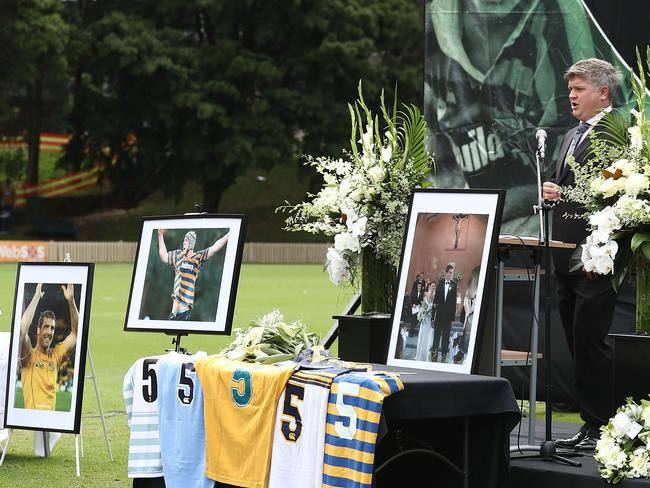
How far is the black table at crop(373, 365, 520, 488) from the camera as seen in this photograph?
5.17 meters

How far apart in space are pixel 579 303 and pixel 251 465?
2.37 meters

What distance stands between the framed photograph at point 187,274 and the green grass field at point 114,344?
1.21 meters

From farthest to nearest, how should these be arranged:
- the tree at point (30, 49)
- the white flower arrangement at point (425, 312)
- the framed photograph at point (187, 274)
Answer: the tree at point (30, 49), the framed photograph at point (187, 274), the white flower arrangement at point (425, 312)

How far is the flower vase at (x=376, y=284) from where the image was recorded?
279 inches

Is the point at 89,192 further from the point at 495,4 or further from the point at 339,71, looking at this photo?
the point at 495,4

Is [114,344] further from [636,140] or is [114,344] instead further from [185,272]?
[636,140]

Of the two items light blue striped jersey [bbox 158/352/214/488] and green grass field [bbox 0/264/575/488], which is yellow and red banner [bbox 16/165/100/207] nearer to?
green grass field [bbox 0/264/575/488]

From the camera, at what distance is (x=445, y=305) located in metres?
5.71

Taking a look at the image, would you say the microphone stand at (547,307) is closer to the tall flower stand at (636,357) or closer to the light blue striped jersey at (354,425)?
the tall flower stand at (636,357)

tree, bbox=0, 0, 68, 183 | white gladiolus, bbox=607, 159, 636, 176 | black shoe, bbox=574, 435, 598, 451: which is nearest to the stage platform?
black shoe, bbox=574, 435, 598, 451

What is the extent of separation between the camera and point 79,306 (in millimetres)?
7551

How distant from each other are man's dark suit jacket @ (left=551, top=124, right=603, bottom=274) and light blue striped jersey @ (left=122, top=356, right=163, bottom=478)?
2418 mm

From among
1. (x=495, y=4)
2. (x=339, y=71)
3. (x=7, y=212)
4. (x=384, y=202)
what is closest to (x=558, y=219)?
(x=384, y=202)

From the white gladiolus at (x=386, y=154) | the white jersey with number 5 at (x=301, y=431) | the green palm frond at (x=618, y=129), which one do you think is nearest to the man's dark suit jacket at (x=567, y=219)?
the green palm frond at (x=618, y=129)
